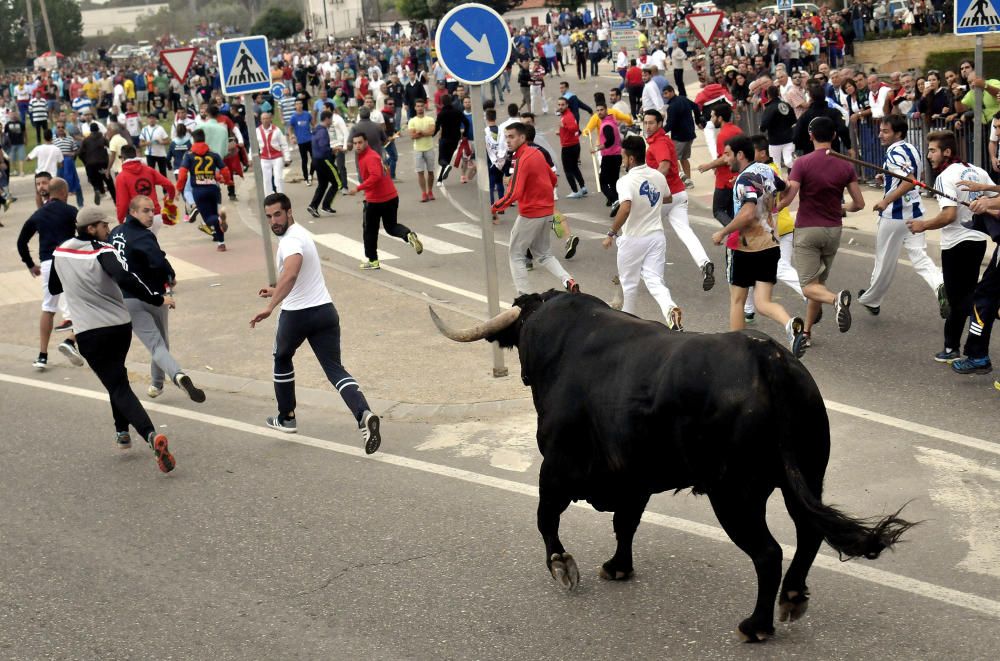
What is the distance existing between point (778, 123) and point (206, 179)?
841cm

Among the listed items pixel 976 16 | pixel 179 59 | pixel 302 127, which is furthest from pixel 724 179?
pixel 302 127

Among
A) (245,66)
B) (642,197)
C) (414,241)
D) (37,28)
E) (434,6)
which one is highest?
(37,28)

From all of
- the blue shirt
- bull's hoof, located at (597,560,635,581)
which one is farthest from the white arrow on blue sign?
the blue shirt

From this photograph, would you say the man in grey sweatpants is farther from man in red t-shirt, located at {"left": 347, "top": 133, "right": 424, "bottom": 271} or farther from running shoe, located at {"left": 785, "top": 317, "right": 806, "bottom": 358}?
man in red t-shirt, located at {"left": 347, "top": 133, "right": 424, "bottom": 271}

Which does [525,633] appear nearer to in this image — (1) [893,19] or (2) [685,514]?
(2) [685,514]

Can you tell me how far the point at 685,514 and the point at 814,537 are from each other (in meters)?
1.77

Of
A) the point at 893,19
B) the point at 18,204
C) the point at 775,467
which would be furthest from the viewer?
the point at 893,19

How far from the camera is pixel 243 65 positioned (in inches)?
555

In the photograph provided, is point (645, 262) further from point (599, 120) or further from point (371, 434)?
point (599, 120)

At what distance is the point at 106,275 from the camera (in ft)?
29.9

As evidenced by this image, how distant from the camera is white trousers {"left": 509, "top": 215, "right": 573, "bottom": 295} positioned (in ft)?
41.7

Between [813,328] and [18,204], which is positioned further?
[18,204]

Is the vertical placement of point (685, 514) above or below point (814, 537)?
below

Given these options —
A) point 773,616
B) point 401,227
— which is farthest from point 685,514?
point 401,227
